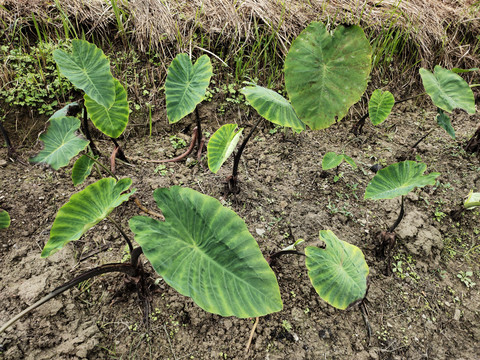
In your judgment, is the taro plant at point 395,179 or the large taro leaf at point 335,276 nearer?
the large taro leaf at point 335,276

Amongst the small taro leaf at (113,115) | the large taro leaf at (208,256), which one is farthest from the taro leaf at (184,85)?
the large taro leaf at (208,256)

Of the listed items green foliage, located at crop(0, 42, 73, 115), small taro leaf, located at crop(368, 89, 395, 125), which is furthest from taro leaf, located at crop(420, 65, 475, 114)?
green foliage, located at crop(0, 42, 73, 115)

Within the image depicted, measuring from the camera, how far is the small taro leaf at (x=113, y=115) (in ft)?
4.34

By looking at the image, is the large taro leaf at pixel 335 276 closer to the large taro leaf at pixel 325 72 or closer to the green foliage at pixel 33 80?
the large taro leaf at pixel 325 72

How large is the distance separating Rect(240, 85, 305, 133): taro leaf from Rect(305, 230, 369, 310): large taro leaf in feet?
1.56

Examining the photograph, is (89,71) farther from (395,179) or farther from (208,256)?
(395,179)

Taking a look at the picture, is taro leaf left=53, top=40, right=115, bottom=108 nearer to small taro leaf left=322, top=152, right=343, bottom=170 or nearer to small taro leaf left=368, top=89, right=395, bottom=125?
small taro leaf left=322, top=152, right=343, bottom=170

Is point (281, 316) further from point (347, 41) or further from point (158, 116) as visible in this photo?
point (158, 116)

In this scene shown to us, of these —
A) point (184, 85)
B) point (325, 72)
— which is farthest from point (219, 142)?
point (325, 72)

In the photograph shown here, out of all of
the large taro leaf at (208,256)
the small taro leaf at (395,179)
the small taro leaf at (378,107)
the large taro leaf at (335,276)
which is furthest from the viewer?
the small taro leaf at (378,107)

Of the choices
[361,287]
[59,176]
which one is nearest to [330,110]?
[361,287]

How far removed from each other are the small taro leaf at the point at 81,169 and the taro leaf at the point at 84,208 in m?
0.35

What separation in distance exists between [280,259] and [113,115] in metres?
1.02

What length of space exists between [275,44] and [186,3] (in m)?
0.72
